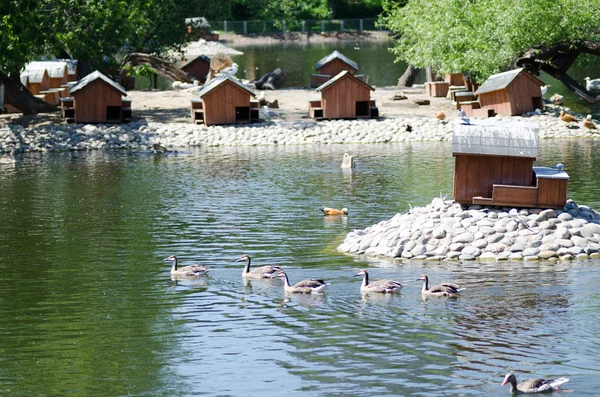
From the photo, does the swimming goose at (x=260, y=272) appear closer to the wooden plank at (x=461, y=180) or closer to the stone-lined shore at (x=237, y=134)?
the wooden plank at (x=461, y=180)

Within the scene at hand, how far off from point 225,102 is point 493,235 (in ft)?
86.8

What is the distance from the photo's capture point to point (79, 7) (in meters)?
51.7

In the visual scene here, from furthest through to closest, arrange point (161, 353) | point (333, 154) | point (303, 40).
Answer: point (303, 40) < point (333, 154) < point (161, 353)

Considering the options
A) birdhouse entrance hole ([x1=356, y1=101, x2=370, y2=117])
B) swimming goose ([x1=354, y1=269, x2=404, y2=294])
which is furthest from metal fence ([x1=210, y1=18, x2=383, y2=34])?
swimming goose ([x1=354, y1=269, x2=404, y2=294])

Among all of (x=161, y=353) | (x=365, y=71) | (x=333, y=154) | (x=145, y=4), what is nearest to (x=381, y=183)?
(x=333, y=154)

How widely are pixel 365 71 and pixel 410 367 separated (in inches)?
2461

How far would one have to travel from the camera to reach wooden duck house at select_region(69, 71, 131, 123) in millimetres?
51062

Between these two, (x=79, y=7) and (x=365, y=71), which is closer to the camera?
(x=79, y=7)

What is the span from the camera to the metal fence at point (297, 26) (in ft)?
385

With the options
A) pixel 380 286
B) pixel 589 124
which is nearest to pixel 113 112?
pixel 589 124

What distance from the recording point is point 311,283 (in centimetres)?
2295

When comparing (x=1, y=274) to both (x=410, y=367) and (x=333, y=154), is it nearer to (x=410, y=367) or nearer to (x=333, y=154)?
(x=410, y=367)

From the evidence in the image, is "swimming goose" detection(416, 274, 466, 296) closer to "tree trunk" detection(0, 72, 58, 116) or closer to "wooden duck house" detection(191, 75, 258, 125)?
"wooden duck house" detection(191, 75, 258, 125)

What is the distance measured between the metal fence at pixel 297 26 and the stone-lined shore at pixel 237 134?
67150mm
